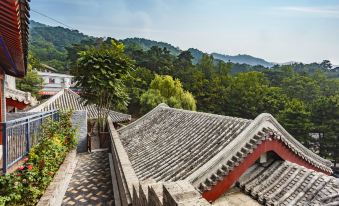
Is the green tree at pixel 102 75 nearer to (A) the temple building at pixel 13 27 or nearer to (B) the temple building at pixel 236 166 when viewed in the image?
(B) the temple building at pixel 236 166

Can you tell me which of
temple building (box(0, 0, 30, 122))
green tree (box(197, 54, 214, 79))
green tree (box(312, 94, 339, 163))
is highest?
green tree (box(197, 54, 214, 79))

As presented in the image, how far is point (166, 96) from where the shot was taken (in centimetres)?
3841

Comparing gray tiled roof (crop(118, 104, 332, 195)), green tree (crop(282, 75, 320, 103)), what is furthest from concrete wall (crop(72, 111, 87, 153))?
green tree (crop(282, 75, 320, 103))

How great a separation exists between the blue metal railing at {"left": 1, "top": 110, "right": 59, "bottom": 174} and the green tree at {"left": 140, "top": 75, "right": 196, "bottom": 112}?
28.4 metres

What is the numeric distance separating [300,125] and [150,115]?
24.5 m

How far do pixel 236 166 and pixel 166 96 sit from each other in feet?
104

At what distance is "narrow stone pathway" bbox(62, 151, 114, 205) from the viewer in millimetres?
7791

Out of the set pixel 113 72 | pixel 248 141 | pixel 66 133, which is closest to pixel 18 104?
pixel 66 133

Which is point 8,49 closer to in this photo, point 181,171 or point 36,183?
point 36,183

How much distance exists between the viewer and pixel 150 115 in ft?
49.7

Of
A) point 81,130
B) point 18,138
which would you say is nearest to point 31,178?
point 18,138

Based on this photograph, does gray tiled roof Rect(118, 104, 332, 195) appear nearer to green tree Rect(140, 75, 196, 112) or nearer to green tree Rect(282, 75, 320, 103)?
green tree Rect(140, 75, 196, 112)

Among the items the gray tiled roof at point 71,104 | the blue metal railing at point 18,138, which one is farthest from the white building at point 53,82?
the blue metal railing at point 18,138

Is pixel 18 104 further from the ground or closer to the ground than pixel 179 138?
further from the ground
